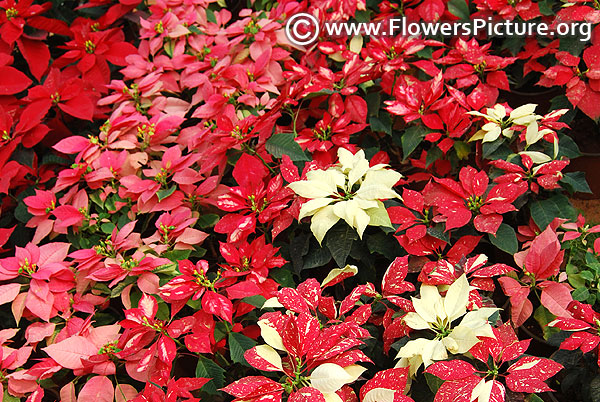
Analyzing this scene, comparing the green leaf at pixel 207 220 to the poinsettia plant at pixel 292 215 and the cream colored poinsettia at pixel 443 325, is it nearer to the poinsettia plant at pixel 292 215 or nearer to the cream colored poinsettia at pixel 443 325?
the poinsettia plant at pixel 292 215

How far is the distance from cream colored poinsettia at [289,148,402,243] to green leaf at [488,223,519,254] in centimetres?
24

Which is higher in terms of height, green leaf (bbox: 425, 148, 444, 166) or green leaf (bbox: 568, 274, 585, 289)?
green leaf (bbox: 425, 148, 444, 166)

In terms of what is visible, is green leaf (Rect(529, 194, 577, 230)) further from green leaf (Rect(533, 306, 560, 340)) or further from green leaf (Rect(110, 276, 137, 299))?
green leaf (Rect(110, 276, 137, 299))

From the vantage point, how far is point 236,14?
2131mm

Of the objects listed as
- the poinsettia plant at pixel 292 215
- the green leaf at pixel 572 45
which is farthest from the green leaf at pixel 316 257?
the green leaf at pixel 572 45

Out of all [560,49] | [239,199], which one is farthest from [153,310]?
[560,49]

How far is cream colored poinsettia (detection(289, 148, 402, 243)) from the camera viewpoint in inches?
43.2

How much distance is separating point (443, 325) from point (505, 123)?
60cm

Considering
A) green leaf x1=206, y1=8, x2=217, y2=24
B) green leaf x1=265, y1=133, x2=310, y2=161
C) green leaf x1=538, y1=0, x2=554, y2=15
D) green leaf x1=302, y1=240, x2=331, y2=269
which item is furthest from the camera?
green leaf x1=206, y1=8, x2=217, y2=24

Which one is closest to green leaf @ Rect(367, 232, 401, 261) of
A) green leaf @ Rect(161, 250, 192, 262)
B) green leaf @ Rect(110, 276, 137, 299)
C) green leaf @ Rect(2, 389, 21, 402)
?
green leaf @ Rect(161, 250, 192, 262)

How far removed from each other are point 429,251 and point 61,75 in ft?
4.16

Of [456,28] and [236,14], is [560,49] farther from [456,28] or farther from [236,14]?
[236,14]

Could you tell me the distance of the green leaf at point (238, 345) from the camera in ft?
3.53

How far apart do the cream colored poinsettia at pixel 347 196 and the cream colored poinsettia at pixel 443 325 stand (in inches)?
7.5
